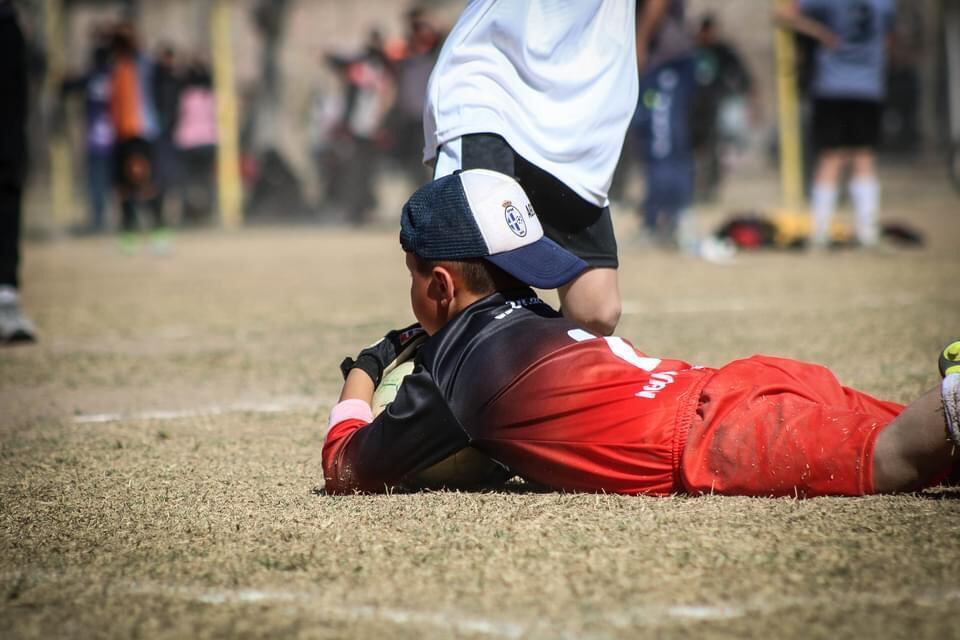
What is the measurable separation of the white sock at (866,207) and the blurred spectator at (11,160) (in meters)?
6.57

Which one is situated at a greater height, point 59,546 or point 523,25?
point 523,25

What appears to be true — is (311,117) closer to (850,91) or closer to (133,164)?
(133,164)

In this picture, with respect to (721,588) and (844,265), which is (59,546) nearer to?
(721,588)

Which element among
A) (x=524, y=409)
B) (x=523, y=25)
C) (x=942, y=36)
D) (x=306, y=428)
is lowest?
(x=306, y=428)

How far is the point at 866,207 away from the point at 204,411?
724 centimetres

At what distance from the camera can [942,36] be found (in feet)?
66.0

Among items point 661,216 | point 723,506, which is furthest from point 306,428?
point 661,216

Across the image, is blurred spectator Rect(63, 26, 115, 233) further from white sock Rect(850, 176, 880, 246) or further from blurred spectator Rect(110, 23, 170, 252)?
white sock Rect(850, 176, 880, 246)

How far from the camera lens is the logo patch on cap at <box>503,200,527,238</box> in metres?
3.13

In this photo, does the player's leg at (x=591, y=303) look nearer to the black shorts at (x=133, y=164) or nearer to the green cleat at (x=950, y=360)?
the green cleat at (x=950, y=360)

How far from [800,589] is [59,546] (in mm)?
1673

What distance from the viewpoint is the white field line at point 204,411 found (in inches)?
182

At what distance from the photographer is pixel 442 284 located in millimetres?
3115

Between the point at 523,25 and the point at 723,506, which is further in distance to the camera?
the point at 523,25
